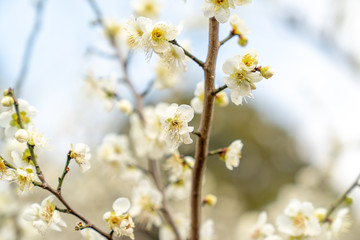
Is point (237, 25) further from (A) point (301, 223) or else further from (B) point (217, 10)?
(A) point (301, 223)

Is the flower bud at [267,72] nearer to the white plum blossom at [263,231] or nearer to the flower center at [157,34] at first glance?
the flower center at [157,34]

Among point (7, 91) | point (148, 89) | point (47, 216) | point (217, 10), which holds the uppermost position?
point (148, 89)

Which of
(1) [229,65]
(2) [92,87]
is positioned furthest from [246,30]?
(2) [92,87]

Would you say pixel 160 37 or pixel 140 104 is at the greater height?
pixel 140 104

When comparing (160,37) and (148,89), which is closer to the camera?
(160,37)

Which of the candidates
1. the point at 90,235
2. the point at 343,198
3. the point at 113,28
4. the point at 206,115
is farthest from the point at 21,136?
the point at 113,28

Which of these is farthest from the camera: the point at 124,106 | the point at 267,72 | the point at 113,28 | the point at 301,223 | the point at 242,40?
the point at 113,28

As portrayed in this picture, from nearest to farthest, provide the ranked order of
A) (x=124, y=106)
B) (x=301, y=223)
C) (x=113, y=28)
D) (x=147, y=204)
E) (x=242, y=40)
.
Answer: (x=242, y=40) < (x=301, y=223) < (x=147, y=204) < (x=124, y=106) < (x=113, y=28)

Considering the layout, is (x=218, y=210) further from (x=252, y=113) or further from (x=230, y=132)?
(x=252, y=113)

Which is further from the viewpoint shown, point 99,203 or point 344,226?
point 99,203
